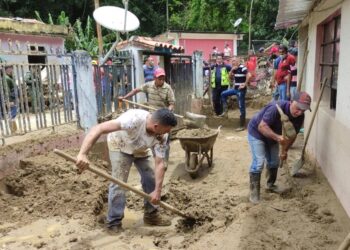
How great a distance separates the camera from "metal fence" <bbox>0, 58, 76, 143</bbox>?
598cm

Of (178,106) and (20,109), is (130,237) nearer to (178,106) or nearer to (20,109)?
(20,109)

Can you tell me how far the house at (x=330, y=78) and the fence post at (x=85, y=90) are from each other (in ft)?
12.0

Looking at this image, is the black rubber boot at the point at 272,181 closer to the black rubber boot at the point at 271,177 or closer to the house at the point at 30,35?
the black rubber boot at the point at 271,177

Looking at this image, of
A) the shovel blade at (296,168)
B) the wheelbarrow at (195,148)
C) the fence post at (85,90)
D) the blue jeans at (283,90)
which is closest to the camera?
the shovel blade at (296,168)

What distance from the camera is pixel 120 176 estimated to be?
4.60m

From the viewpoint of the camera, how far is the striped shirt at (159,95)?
7172 millimetres

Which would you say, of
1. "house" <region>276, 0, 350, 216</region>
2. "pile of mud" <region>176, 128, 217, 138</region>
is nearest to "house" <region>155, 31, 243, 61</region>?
"house" <region>276, 0, 350, 216</region>

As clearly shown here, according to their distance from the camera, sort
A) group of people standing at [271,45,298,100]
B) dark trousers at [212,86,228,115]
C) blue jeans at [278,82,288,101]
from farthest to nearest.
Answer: dark trousers at [212,86,228,115]
blue jeans at [278,82,288,101]
group of people standing at [271,45,298,100]

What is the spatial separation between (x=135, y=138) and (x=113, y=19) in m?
4.25

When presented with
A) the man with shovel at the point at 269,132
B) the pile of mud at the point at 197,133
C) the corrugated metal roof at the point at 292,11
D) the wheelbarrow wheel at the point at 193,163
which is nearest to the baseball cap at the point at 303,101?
the man with shovel at the point at 269,132

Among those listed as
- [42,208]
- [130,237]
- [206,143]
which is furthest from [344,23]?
[42,208]

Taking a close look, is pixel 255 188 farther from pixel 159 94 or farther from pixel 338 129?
pixel 159 94

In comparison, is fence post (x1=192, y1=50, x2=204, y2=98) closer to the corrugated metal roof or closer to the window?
the corrugated metal roof

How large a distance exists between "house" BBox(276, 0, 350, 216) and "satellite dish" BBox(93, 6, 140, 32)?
3.13 metres
